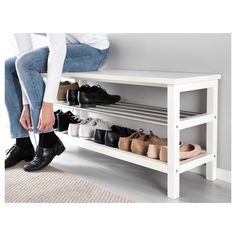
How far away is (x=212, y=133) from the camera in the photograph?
150 centimetres

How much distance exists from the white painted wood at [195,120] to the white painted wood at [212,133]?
3 cm

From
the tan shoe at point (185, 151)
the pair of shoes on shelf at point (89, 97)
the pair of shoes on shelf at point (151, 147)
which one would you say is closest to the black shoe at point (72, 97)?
the pair of shoes on shelf at point (89, 97)

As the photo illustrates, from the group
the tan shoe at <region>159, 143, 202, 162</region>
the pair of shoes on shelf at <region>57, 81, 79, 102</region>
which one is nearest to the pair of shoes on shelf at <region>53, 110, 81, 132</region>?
the pair of shoes on shelf at <region>57, 81, 79, 102</region>

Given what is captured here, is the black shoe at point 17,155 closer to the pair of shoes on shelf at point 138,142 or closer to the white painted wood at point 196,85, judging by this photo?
the pair of shoes on shelf at point 138,142

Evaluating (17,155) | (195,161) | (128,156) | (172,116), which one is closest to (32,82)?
(17,155)

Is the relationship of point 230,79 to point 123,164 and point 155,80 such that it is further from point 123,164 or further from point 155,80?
point 123,164

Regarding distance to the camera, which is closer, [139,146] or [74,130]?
[139,146]

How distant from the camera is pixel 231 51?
1.42 m

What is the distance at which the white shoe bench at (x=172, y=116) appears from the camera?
51.3 inches

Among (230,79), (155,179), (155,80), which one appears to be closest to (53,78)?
(155,80)

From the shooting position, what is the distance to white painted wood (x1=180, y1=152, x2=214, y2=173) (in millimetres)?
1365

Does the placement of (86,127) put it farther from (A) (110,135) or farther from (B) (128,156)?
(B) (128,156)

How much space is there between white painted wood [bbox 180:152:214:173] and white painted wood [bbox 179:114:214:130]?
133mm

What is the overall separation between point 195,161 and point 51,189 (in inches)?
22.1
